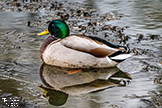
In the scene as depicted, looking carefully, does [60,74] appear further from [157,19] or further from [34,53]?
[157,19]

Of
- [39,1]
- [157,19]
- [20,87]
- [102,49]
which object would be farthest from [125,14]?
[20,87]

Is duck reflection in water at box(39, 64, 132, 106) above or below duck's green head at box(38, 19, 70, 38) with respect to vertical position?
below

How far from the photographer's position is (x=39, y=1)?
12.5m

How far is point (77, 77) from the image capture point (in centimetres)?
578

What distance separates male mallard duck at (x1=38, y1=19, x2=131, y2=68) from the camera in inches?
237

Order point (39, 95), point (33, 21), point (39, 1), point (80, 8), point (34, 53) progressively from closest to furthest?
point (39, 95), point (34, 53), point (33, 21), point (80, 8), point (39, 1)

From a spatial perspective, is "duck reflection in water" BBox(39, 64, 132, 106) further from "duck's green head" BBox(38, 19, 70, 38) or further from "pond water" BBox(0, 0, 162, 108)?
"duck's green head" BBox(38, 19, 70, 38)

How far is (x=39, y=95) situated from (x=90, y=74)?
1.36 meters

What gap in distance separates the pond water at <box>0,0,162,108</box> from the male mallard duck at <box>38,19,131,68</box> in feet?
0.49

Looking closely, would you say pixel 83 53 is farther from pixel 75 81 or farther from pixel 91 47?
pixel 75 81

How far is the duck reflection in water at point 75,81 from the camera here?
5008mm

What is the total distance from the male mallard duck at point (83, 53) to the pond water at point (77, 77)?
0.15 metres

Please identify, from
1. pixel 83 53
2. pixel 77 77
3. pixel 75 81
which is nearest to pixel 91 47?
pixel 83 53

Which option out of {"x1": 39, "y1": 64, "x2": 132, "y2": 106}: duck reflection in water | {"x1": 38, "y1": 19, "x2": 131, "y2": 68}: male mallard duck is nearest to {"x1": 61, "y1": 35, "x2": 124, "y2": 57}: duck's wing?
{"x1": 38, "y1": 19, "x2": 131, "y2": 68}: male mallard duck
